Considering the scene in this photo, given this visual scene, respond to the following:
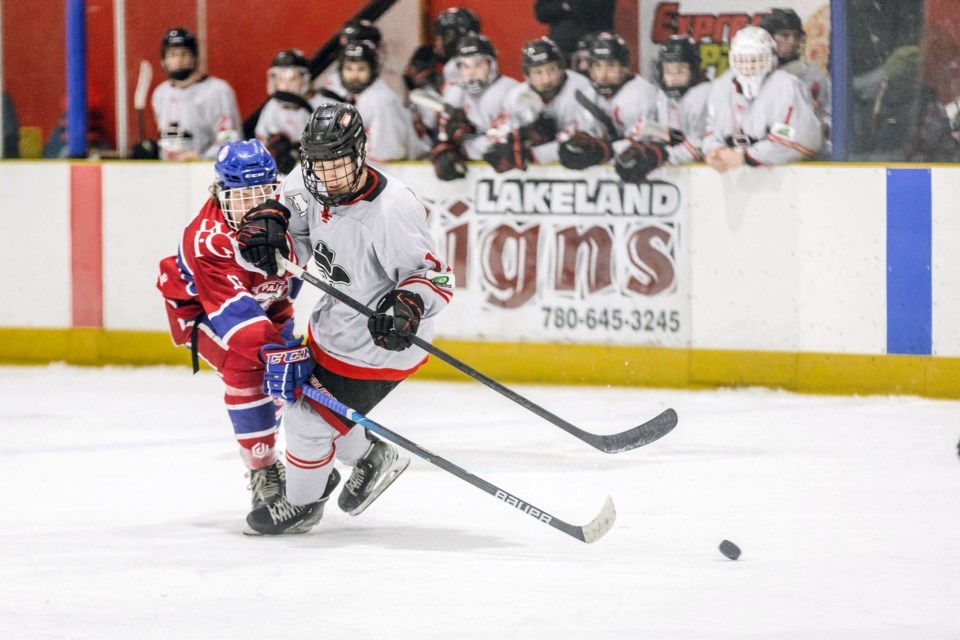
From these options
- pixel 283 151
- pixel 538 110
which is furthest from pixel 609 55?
pixel 283 151

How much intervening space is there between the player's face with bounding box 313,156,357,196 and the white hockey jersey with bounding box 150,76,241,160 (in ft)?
12.3

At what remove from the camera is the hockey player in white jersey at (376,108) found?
6844 millimetres

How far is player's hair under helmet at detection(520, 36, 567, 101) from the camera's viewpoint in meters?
6.61

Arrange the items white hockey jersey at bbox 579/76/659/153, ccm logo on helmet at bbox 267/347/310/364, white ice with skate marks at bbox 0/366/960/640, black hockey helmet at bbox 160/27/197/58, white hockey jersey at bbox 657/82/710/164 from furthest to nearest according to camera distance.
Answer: black hockey helmet at bbox 160/27/197/58 → white hockey jersey at bbox 579/76/659/153 → white hockey jersey at bbox 657/82/710/164 → ccm logo on helmet at bbox 267/347/310/364 → white ice with skate marks at bbox 0/366/960/640

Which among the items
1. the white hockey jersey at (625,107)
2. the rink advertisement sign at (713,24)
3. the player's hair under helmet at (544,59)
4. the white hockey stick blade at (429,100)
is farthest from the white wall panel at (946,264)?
the white hockey stick blade at (429,100)

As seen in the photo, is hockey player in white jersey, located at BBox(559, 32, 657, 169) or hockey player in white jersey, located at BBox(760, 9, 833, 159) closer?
hockey player in white jersey, located at BBox(760, 9, 833, 159)

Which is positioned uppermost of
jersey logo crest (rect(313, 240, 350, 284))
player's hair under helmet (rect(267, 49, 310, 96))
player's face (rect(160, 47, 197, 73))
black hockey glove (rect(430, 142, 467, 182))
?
player's face (rect(160, 47, 197, 73))

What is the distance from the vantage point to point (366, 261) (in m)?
3.82

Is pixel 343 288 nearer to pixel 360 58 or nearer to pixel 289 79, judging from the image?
pixel 360 58

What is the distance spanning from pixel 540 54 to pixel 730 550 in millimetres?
3454

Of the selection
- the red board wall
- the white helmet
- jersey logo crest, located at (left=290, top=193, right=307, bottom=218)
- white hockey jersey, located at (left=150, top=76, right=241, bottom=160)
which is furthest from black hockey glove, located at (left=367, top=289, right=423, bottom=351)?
white hockey jersey, located at (left=150, top=76, right=241, bottom=160)

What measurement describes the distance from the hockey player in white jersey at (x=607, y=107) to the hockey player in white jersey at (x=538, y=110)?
7 centimetres

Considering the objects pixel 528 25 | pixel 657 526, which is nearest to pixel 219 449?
pixel 657 526

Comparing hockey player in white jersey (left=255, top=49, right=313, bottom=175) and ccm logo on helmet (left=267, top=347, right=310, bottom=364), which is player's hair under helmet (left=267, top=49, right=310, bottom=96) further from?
ccm logo on helmet (left=267, top=347, right=310, bottom=364)
